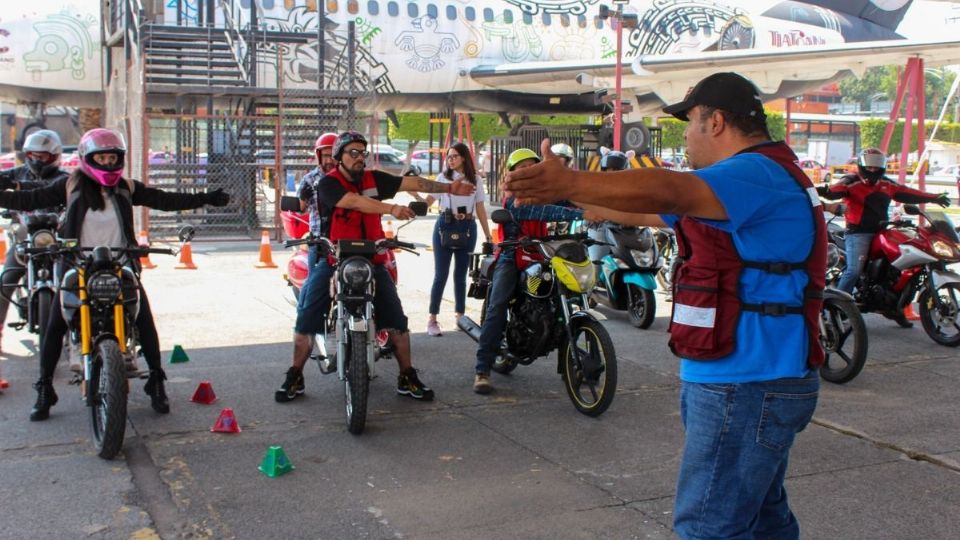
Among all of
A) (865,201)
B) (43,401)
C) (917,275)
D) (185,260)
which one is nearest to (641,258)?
(865,201)

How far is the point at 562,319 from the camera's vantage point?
672 cm

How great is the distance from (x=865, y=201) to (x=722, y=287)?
21.6ft

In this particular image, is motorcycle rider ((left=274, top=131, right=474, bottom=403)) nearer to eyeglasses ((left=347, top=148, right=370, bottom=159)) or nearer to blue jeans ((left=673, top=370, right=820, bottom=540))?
eyeglasses ((left=347, top=148, right=370, bottom=159))

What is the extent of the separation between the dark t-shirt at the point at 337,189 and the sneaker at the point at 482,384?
4.62ft

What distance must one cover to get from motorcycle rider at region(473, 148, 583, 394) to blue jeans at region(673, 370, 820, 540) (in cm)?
390

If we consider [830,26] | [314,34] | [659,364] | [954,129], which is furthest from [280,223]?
[954,129]

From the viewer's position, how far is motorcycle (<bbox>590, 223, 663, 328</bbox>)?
31.5 ft

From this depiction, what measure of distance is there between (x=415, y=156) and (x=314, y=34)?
36.2m

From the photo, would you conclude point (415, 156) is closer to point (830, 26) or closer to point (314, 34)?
point (830, 26)

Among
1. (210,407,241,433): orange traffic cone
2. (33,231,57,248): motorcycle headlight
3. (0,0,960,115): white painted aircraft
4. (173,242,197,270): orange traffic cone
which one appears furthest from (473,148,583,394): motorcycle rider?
(0,0,960,115): white painted aircraft

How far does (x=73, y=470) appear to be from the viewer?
201 inches

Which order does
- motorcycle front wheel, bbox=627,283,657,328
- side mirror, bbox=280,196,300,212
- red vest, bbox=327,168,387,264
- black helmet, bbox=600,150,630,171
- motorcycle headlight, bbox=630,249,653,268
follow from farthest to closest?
black helmet, bbox=600,150,630,171 → motorcycle headlight, bbox=630,249,653,268 → motorcycle front wheel, bbox=627,283,657,328 → side mirror, bbox=280,196,300,212 → red vest, bbox=327,168,387,264

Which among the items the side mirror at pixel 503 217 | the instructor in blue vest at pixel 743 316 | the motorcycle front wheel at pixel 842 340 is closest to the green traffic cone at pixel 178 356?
the side mirror at pixel 503 217

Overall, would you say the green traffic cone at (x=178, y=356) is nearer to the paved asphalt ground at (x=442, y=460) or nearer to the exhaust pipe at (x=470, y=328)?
the paved asphalt ground at (x=442, y=460)
